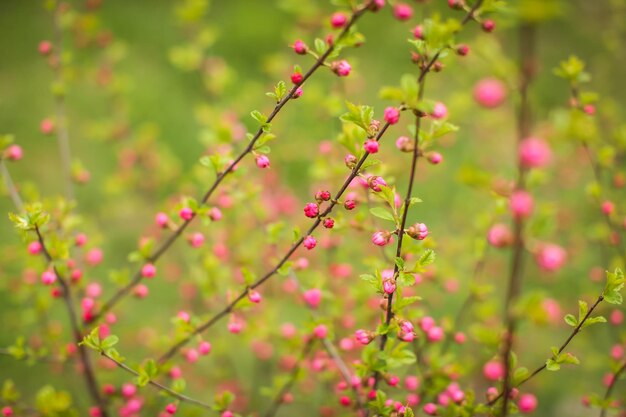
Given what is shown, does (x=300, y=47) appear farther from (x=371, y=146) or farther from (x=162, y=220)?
(x=162, y=220)

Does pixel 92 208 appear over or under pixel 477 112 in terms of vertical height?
under

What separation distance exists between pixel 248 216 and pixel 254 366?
974 mm

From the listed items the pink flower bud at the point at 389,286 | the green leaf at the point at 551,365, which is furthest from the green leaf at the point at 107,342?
the green leaf at the point at 551,365

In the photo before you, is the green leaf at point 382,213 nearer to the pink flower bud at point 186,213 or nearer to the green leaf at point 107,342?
the pink flower bud at point 186,213

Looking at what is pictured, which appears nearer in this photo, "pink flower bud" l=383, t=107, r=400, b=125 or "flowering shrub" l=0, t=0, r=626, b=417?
"pink flower bud" l=383, t=107, r=400, b=125

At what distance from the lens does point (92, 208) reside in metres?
3.54

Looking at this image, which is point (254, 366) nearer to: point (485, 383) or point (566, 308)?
point (485, 383)

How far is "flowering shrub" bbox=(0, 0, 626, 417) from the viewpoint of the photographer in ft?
3.92

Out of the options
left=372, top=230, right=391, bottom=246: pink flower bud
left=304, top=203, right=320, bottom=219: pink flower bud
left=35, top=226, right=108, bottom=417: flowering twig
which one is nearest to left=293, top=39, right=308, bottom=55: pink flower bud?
left=304, top=203, right=320, bottom=219: pink flower bud

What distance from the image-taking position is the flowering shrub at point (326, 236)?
1.19 metres

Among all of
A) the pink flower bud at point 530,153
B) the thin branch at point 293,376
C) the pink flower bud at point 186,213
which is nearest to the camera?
the pink flower bud at point 530,153

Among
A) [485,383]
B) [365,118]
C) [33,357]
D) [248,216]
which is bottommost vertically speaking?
[485,383]

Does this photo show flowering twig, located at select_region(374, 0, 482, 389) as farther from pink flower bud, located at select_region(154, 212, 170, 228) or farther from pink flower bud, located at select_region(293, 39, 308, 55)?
pink flower bud, located at select_region(154, 212, 170, 228)

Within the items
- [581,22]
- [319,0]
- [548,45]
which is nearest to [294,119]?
[319,0]
